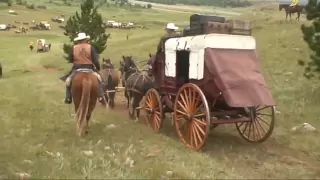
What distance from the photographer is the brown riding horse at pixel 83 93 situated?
34.5ft

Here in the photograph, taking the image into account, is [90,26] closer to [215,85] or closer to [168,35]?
[168,35]

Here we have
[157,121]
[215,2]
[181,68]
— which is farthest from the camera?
[215,2]

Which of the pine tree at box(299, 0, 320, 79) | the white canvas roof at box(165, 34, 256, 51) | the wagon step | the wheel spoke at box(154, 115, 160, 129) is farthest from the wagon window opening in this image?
the pine tree at box(299, 0, 320, 79)

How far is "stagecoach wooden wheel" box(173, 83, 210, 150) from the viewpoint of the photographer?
369 inches

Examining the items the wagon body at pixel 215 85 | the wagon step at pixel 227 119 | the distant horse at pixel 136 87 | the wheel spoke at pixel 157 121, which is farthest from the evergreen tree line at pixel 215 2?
the wagon step at pixel 227 119

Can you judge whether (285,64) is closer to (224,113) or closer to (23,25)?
(224,113)

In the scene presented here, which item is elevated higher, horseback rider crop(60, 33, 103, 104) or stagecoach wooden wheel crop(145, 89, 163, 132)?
horseback rider crop(60, 33, 103, 104)

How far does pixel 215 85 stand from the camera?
9.55 meters

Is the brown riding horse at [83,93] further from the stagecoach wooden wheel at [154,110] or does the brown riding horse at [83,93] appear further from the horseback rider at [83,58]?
the stagecoach wooden wheel at [154,110]

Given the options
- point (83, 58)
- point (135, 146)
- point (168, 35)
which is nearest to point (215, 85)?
point (135, 146)

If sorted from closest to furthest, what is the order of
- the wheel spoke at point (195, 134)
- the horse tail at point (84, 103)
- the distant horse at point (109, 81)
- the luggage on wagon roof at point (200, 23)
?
the wheel spoke at point (195, 134) < the luggage on wagon roof at point (200, 23) < the horse tail at point (84, 103) < the distant horse at point (109, 81)

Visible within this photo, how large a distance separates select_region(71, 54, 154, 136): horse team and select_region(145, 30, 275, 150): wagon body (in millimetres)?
1885

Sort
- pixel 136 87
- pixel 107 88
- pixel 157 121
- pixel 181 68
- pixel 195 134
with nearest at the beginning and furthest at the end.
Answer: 1. pixel 195 134
2. pixel 181 68
3. pixel 157 121
4. pixel 136 87
5. pixel 107 88

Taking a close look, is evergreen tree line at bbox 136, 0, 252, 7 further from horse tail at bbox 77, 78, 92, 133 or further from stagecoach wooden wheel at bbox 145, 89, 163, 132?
horse tail at bbox 77, 78, 92, 133
